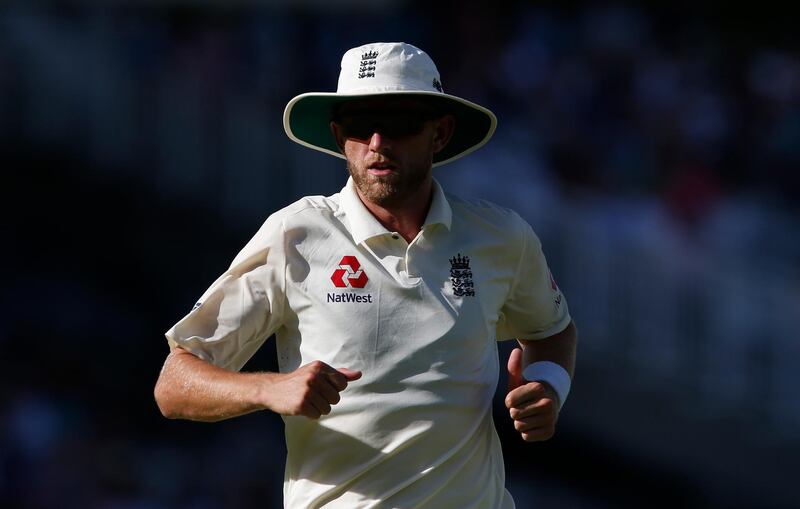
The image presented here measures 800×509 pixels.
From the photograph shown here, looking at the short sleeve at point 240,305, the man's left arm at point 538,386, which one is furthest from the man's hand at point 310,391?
the man's left arm at point 538,386

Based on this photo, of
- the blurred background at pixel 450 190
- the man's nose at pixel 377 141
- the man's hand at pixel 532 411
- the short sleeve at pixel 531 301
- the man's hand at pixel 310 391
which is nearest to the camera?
the man's hand at pixel 310 391

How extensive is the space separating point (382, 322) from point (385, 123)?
22.7 inches

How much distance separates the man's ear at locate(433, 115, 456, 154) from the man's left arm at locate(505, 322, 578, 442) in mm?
647

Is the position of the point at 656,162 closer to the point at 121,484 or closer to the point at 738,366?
the point at 738,366

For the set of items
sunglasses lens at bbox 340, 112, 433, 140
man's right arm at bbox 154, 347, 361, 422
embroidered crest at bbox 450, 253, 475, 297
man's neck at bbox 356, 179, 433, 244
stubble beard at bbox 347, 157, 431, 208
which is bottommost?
man's right arm at bbox 154, 347, 361, 422

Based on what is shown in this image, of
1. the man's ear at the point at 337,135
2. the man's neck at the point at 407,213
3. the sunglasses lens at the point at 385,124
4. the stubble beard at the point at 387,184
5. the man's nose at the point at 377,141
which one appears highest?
the sunglasses lens at the point at 385,124

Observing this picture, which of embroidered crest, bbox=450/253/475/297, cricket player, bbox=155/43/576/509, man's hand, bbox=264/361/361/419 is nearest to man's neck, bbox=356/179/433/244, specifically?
cricket player, bbox=155/43/576/509

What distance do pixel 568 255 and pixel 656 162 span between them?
52.3 inches

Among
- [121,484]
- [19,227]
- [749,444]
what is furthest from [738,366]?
[19,227]

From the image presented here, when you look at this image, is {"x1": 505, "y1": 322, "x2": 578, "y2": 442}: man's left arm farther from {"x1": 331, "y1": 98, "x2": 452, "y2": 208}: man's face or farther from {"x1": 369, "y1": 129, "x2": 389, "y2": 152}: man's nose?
{"x1": 369, "y1": 129, "x2": 389, "y2": 152}: man's nose

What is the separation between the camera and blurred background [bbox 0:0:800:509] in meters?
11.9

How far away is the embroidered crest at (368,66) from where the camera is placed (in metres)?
4.94

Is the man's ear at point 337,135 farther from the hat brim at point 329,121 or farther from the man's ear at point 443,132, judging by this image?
the man's ear at point 443,132

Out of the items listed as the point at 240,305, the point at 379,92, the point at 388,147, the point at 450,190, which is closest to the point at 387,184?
the point at 388,147
